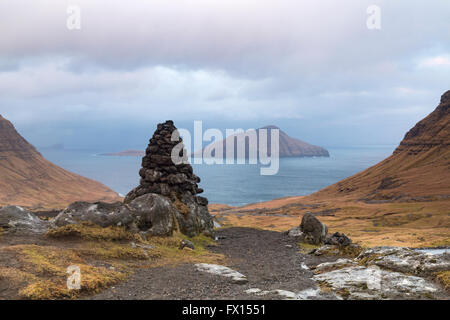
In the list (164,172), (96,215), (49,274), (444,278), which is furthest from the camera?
(164,172)

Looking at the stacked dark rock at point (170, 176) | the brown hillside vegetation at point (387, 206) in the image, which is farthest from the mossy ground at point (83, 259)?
the brown hillside vegetation at point (387, 206)

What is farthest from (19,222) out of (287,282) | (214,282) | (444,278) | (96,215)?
(444,278)

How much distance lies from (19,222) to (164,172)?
1992 cm

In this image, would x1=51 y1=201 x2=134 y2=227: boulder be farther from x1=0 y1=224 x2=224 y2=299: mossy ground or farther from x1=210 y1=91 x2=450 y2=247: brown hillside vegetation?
x1=210 y1=91 x2=450 y2=247: brown hillside vegetation

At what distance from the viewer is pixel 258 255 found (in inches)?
1287

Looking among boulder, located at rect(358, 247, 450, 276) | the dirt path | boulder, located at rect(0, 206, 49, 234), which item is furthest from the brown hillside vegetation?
boulder, located at rect(0, 206, 49, 234)

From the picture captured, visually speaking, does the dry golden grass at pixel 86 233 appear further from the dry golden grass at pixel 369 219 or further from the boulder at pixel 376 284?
the dry golden grass at pixel 369 219

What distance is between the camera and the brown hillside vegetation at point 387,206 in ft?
316

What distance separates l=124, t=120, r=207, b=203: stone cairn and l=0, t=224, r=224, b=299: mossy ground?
12501mm

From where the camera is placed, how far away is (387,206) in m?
133

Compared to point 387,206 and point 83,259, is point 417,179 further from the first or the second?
point 83,259
